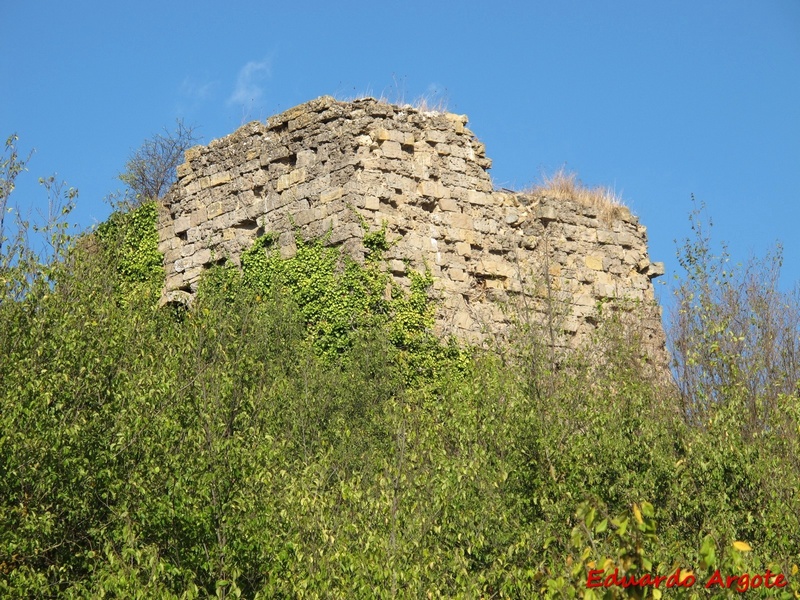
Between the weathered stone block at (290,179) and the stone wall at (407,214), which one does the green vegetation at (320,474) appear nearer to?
the stone wall at (407,214)

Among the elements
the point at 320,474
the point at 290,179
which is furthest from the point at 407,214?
the point at 320,474

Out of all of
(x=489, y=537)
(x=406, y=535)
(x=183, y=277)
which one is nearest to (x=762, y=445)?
(x=489, y=537)

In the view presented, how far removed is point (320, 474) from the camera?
10625 mm

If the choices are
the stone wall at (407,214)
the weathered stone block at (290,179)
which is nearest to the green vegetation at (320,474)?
the stone wall at (407,214)

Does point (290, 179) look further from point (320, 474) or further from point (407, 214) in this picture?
point (320, 474)

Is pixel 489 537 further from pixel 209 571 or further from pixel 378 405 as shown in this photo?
pixel 378 405

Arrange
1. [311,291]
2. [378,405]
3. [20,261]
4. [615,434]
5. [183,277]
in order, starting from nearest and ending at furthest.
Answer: [615,434], [20,261], [378,405], [311,291], [183,277]

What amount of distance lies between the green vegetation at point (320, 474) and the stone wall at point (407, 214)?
2670 mm

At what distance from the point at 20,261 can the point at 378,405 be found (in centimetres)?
495

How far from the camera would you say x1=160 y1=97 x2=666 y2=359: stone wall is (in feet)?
56.3

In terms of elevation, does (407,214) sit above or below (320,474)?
above

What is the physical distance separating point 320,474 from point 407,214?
7.26 meters

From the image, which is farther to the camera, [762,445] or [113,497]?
[762,445]

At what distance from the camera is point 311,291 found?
1678 cm
